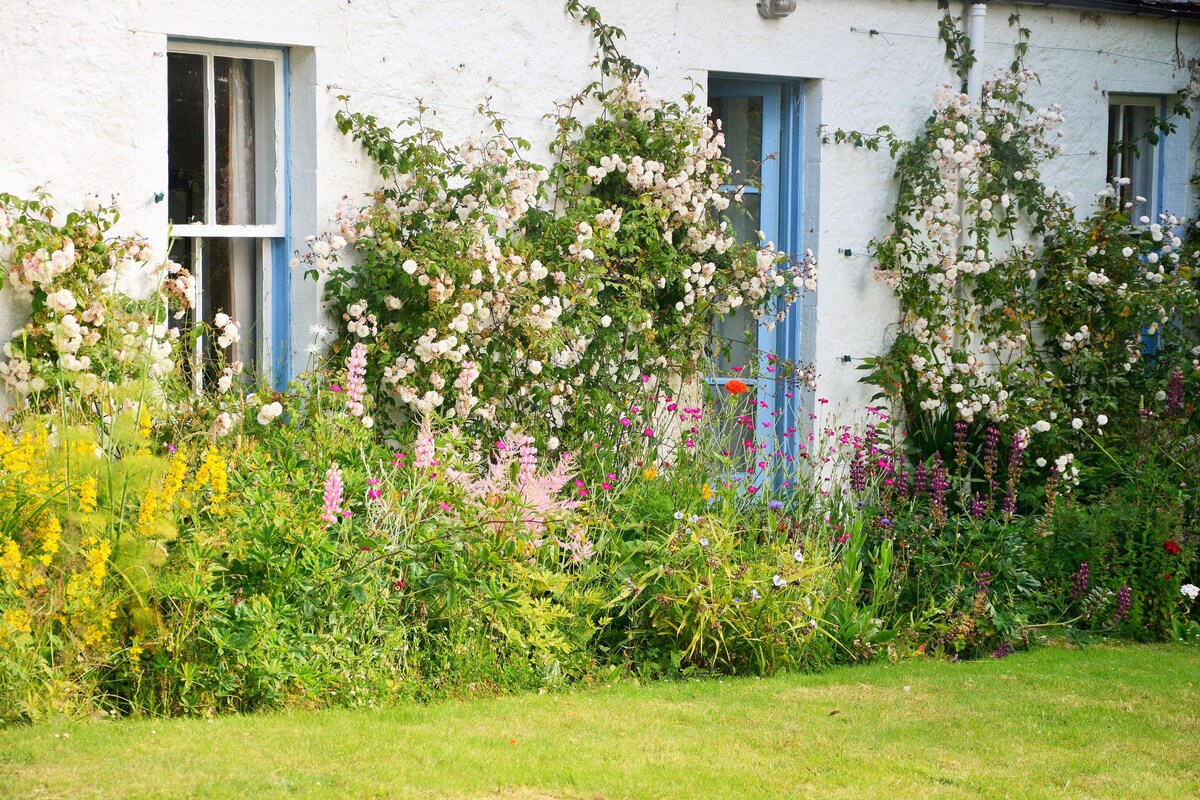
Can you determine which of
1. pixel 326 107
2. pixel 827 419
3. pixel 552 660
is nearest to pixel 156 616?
pixel 552 660

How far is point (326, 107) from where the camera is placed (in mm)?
6832

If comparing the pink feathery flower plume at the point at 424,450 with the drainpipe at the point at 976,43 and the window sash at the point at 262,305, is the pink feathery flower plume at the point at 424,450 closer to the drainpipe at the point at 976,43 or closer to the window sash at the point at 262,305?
the window sash at the point at 262,305

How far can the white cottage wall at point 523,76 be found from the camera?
6141 millimetres

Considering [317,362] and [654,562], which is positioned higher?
[317,362]

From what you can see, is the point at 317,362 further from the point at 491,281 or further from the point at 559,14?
the point at 559,14

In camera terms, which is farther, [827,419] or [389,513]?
[827,419]

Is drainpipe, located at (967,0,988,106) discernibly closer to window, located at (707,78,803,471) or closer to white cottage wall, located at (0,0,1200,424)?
white cottage wall, located at (0,0,1200,424)

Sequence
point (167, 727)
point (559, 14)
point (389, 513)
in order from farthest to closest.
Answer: point (559, 14), point (389, 513), point (167, 727)

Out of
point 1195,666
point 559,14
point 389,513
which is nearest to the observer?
point 389,513

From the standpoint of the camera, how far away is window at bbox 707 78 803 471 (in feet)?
28.9

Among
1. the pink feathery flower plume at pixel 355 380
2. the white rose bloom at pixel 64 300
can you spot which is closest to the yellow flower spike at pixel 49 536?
Answer: the white rose bloom at pixel 64 300

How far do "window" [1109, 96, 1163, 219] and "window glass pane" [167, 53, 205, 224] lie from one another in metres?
6.74

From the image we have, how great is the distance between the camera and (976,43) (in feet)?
30.4

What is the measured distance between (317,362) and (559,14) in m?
2.33
